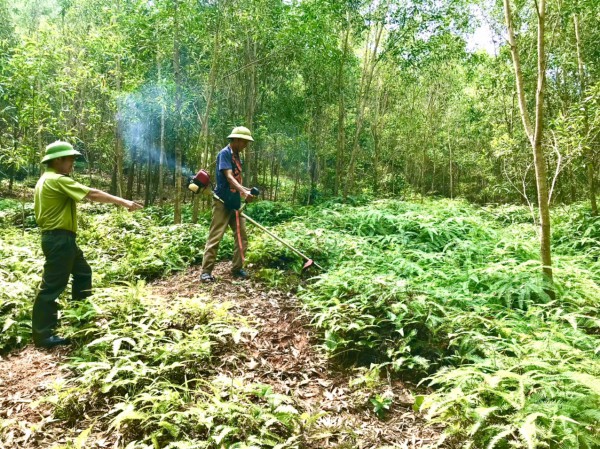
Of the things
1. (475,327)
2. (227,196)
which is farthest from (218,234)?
→ (475,327)

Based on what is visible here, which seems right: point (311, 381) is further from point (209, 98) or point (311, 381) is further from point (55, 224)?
point (209, 98)

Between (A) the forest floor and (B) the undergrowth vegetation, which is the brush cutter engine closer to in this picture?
(B) the undergrowth vegetation

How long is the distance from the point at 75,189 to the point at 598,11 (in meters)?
13.2

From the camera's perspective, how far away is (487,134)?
2200cm

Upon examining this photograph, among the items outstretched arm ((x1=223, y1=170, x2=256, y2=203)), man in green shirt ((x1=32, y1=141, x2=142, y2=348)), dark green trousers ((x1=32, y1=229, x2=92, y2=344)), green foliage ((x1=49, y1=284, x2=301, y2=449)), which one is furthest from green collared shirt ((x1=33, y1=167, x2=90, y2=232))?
outstretched arm ((x1=223, y1=170, x2=256, y2=203))

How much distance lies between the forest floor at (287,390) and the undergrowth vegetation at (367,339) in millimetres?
165

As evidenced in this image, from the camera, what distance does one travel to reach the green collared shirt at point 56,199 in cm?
416

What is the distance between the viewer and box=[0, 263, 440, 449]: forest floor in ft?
9.77

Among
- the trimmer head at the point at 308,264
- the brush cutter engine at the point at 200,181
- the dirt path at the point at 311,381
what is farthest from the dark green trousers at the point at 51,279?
the trimmer head at the point at 308,264

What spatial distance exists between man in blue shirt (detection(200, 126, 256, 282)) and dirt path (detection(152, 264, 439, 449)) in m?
0.64

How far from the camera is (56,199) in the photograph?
4250 mm

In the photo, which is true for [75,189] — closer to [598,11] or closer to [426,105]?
[598,11]

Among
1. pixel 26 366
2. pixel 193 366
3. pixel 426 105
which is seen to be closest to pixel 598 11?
pixel 426 105

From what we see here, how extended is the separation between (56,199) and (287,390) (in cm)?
332
